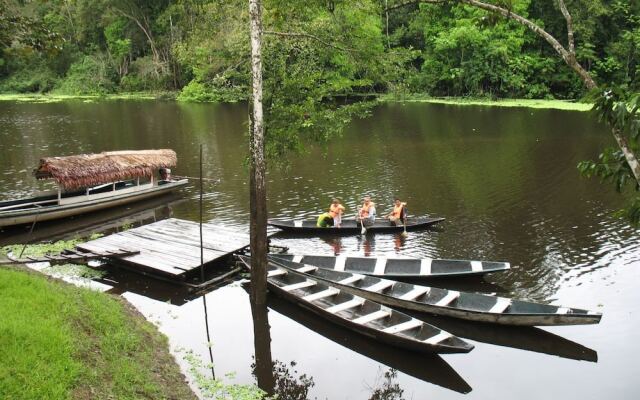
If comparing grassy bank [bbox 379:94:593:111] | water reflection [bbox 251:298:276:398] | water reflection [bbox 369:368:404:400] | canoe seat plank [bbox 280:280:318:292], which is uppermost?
grassy bank [bbox 379:94:593:111]

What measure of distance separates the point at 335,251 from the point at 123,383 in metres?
12.0

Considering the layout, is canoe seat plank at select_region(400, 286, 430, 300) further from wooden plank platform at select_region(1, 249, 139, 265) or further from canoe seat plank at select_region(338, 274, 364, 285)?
wooden plank platform at select_region(1, 249, 139, 265)

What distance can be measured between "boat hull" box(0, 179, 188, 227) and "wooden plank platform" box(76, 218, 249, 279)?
4497 mm

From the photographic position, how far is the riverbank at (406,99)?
6171 cm

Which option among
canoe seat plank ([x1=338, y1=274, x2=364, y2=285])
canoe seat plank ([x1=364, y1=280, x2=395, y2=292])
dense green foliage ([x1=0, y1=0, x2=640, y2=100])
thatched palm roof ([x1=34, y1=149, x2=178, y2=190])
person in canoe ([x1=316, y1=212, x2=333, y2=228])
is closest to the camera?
canoe seat plank ([x1=364, y1=280, x2=395, y2=292])

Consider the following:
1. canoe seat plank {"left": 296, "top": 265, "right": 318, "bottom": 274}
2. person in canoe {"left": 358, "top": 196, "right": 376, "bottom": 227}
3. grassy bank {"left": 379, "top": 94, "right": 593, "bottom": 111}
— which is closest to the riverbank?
grassy bank {"left": 379, "top": 94, "right": 593, "bottom": 111}

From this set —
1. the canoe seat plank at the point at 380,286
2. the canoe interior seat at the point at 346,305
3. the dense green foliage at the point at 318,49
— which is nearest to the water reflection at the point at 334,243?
the canoe seat plank at the point at 380,286

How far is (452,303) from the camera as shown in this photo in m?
14.4

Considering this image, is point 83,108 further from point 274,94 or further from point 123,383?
point 123,383

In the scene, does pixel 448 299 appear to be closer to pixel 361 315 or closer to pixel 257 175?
pixel 361 315

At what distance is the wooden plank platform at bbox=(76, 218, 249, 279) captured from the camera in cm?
1642

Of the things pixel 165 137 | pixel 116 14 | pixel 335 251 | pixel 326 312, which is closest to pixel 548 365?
pixel 326 312

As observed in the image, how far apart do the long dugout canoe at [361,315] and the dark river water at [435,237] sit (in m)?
0.53

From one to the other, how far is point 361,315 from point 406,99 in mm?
60030
